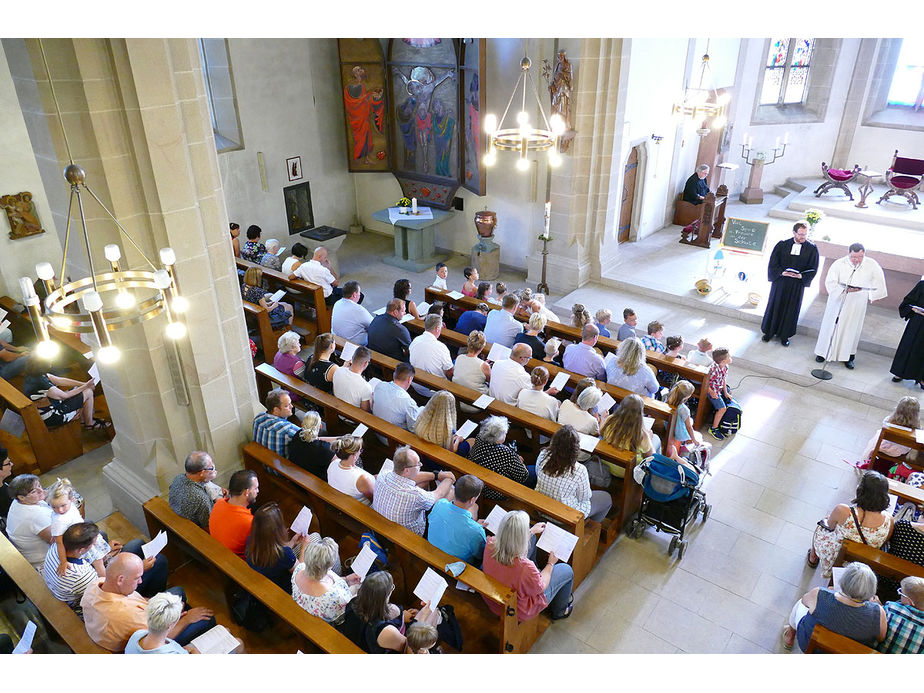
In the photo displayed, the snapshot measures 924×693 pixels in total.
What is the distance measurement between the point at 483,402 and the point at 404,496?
1.60 metres

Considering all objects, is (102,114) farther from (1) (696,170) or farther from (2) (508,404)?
(1) (696,170)

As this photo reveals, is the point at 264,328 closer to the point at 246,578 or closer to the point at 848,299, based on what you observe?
the point at 246,578

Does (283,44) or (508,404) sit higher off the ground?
(283,44)

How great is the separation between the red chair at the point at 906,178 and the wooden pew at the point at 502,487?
36.4 ft

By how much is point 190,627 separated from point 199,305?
2.33m

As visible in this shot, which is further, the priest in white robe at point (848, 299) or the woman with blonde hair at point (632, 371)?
the priest in white robe at point (848, 299)

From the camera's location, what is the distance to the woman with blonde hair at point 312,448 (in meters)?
5.25

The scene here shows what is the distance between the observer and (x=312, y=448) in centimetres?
527

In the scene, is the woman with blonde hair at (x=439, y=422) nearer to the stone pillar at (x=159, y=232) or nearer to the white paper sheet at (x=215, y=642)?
the stone pillar at (x=159, y=232)

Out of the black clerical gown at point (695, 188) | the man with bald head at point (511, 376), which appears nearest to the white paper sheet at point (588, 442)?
the man with bald head at point (511, 376)

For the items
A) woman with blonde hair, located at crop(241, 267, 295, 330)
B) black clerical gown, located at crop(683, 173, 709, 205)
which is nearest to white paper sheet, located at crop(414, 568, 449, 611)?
woman with blonde hair, located at crop(241, 267, 295, 330)

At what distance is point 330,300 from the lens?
9.31 meters

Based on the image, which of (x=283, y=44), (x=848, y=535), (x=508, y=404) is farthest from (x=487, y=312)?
(x=283, y=44)

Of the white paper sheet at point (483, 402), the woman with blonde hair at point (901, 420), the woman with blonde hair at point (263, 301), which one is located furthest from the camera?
the woman with blonde hair at point (263, 301)
